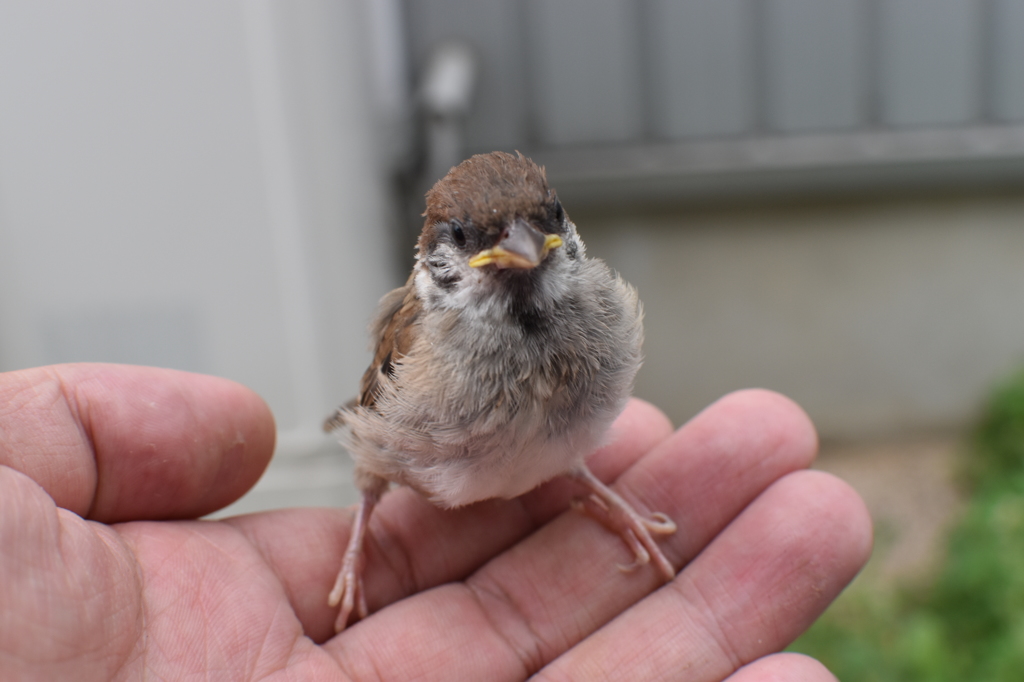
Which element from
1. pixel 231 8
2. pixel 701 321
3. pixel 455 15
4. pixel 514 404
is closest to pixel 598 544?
pixel 514 404

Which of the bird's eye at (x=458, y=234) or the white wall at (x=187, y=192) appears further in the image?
the white wall at (x=187, y=192)

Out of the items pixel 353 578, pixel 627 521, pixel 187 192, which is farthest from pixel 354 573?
pixel 187 192

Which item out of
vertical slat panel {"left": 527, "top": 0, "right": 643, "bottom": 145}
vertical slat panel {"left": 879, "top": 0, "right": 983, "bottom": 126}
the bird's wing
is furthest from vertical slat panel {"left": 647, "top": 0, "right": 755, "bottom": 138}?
the bird's wing

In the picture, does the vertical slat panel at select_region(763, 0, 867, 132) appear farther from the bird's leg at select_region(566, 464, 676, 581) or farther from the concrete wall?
the bird's leg at select_region(566, 464, 676, 581)

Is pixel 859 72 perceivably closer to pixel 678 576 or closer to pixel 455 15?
pixel 455 15

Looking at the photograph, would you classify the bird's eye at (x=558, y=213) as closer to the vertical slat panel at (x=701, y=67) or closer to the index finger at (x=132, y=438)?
the index finger at (x=132, y=438)

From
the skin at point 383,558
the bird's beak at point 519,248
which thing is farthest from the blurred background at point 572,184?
the bird's beak at point 519,248
